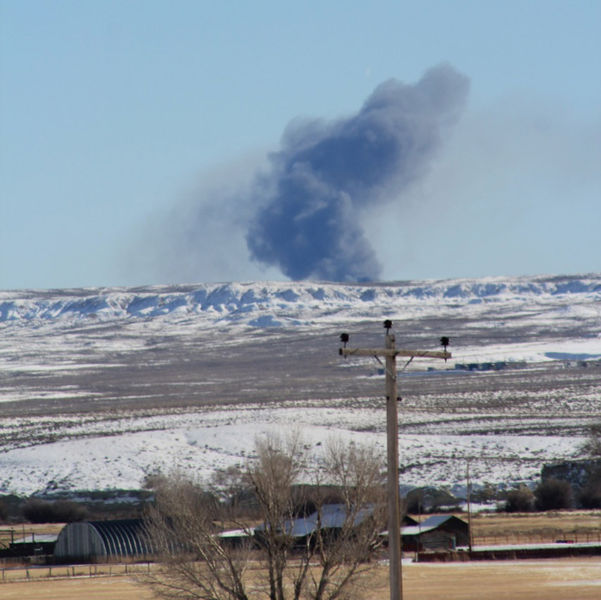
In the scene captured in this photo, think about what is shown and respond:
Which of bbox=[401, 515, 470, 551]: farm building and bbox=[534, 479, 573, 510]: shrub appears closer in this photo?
bbox=[401, 515, 470, 551]: farm building

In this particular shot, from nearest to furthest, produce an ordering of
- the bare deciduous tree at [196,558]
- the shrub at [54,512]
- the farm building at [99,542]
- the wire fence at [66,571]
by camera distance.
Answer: the bare deciduous tree at [196,558], the wire fence at [66,571], the farm building at [99,542], the shrub at [54,512]

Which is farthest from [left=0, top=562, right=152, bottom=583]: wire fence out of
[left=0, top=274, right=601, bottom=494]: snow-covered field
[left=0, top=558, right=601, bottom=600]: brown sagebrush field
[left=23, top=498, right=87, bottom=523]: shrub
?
[left=23, top=498, right=87, bottom=523]: shrub

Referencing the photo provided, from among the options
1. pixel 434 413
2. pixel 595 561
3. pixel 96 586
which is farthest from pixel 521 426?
pixel 96 586

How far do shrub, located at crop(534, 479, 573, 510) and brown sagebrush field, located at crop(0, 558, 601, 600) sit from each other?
1910cm

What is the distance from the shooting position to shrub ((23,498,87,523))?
6222cm

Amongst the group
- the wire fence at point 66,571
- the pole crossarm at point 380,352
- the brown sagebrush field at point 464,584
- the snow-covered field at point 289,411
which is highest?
the snow-covered field at point 289,411

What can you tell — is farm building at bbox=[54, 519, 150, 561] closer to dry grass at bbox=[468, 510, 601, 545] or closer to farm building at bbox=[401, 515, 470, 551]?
farm building at bbox=[401, 515, 470, 551]

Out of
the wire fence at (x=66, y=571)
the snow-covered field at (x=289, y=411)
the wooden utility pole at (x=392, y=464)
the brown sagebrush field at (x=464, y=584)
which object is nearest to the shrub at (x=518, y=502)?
the snow-covered field at (x=289, y=411)

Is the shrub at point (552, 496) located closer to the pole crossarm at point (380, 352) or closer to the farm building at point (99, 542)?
the farm building at point (99, 542)

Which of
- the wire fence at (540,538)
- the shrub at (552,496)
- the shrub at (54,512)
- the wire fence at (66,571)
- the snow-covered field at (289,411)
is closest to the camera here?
the wire fence at (66,571)

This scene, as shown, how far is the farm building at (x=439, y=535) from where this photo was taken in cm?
5062

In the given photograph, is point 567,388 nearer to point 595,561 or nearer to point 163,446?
point 163,446

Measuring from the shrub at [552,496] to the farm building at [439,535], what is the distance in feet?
42.8

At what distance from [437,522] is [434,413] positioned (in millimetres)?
59183
